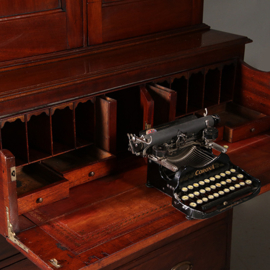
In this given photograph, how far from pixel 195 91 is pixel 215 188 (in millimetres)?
1037

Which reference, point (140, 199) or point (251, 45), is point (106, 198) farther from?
point (251, 45)

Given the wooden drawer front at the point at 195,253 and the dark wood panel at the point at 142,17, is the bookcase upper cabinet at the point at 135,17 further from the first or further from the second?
the wooden drawer front at the point at 195,253

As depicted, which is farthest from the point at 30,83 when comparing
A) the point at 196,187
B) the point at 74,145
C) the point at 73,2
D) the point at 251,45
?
the point at 251,45

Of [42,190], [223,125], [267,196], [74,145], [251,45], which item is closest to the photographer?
[42,190]

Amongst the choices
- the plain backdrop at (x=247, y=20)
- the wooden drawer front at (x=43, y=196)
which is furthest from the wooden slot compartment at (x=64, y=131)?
the plain backdrop at (x=247, y=20)

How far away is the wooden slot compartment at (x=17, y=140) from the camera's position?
2.97 m

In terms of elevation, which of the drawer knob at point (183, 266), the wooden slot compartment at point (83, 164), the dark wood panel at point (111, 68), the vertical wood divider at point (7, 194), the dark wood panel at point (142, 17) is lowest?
the drawer knob at point (183, 266)

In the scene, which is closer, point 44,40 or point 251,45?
point 44,40

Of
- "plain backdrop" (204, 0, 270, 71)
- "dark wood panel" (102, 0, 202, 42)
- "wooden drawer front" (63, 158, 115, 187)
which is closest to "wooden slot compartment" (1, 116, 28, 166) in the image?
"wooden drawer front" (63, 158, 115, 187)

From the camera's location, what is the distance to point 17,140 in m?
3.11

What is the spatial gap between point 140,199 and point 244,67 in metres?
1.50

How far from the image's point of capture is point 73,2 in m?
3.28

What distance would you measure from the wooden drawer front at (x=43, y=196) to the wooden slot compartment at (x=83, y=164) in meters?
0.09

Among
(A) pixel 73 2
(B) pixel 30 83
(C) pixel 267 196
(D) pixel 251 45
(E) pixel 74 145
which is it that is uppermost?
(A) pixel 73 2
